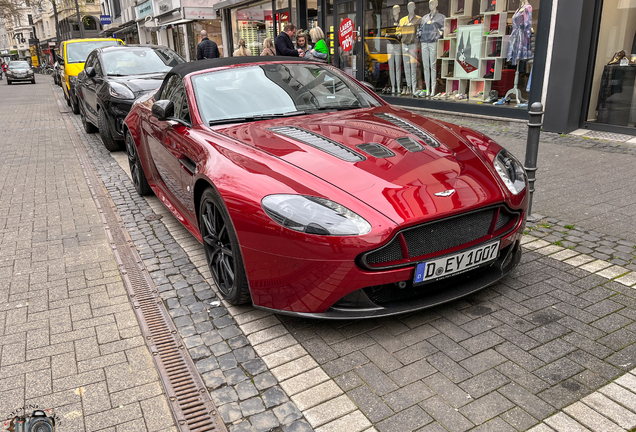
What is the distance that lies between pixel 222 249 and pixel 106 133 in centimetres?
627

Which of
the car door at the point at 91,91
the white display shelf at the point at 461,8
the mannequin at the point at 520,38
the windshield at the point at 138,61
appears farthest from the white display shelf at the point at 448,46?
the car door at the point at 91,91

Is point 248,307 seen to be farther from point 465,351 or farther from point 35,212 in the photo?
point 35,212

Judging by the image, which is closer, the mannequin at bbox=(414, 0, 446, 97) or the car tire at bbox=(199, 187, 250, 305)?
the car tire at bbox=(199, 187, 250, 305)

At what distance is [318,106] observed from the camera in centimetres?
406

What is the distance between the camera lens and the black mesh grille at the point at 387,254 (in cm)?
257

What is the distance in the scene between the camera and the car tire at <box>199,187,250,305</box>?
9.90ft

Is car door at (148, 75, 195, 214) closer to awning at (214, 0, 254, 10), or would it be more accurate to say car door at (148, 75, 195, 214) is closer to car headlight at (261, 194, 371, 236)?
car headlight at (261, 194, 371, 236)

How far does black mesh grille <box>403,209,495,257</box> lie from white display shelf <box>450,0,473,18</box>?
8.25 metres

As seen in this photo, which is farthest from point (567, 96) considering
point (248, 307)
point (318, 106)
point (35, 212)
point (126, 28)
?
point (126, 28)

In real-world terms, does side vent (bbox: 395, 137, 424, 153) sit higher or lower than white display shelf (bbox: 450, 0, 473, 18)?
lower

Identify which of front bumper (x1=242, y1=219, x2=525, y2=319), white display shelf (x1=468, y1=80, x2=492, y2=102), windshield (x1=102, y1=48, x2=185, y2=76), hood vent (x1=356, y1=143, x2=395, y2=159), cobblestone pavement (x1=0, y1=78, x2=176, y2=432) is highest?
windshield (x1=102, y1=48, x2=185, y2=76)

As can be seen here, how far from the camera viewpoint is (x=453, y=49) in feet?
34.5

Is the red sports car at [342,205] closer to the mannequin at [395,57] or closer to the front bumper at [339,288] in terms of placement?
the front bumper at [339,288]

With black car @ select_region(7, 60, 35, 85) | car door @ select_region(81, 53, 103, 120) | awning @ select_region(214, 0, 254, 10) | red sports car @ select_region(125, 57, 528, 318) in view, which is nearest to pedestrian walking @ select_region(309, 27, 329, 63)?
car door @ select_region(81, 53, 103, 120)
